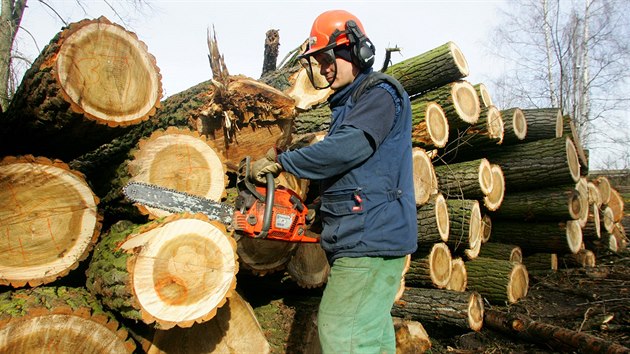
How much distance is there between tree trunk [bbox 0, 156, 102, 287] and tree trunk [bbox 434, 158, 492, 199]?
3.50 metres

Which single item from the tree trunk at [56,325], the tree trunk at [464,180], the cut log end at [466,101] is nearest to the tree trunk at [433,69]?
the cut log end at [466,101]

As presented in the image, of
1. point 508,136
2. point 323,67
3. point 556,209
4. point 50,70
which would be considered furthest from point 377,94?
point 556,209

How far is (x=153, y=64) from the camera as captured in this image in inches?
107

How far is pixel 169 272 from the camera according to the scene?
228cm

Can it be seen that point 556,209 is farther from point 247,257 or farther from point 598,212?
point 247,257

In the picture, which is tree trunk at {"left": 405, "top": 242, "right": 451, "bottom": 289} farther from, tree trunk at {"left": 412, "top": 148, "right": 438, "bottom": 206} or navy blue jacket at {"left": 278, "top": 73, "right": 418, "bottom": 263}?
navy blue jacket at {"left": 278, "top": 73, "right": 418, "bottom": 263}

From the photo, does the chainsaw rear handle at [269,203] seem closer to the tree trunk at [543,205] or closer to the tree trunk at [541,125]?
the tree trunk at [543,205]

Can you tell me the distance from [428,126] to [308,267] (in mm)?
1854

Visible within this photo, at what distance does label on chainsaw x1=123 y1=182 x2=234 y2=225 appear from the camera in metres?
2.47

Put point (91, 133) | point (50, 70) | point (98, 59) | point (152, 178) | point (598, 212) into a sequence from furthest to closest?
point (598, 212), point (152, 178), point (91, 133), point (98, 59), point (50, 70)

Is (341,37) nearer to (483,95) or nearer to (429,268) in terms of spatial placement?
(429,268)

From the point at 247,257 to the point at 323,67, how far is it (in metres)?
1.46

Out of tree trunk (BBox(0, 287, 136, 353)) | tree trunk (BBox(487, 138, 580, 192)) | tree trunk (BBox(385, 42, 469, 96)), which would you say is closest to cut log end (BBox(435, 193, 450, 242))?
tree trunk (BBox(385, 42, 469, 96))

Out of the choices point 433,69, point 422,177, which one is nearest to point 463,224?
point 422,177
